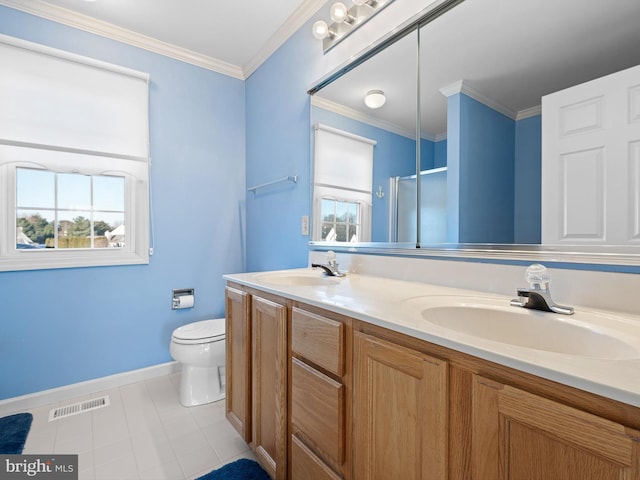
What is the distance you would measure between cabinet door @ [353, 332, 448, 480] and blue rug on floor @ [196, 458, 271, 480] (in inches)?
27.7

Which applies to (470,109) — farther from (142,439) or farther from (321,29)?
(142,439)

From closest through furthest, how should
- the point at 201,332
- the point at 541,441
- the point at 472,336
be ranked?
1. the point at 541,441
2. the point at 472,336
3. the point at 201,332

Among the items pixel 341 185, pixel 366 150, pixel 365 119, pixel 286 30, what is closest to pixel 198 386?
pixel 341 185

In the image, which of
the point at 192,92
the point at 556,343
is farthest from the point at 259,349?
the point at 192,92

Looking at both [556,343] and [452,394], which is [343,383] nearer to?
[452,394]

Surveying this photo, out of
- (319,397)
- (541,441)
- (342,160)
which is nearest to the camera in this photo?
(541,441)

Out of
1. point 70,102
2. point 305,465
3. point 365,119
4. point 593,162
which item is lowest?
point 305,465

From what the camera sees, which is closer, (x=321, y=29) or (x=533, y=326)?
(x=533, y=326)

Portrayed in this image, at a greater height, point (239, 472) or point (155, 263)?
point (155, 263)

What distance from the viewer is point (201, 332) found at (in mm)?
1951

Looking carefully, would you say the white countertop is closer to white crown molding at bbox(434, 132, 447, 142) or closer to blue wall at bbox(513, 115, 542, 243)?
blue wall at bbox(513, 115, 542, 243)

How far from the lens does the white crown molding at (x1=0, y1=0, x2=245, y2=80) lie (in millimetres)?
1850

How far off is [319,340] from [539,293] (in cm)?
62

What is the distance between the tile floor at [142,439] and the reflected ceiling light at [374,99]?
1.82 meters
